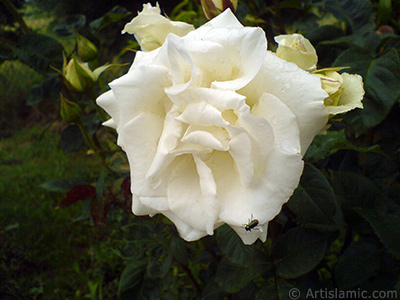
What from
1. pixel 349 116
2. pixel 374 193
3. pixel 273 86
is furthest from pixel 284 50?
pixel 374 193

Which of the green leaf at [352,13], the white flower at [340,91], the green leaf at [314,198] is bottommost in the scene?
the green leaf at [314,198]

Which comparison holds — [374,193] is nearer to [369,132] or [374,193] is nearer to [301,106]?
[369,132]

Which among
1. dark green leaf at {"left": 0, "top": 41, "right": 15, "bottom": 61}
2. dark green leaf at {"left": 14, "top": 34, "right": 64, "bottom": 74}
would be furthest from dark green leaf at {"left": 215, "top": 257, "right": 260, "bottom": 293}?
dark green leaf at {"left": 0, "top": 41, "right": 15, "bottom": 61}

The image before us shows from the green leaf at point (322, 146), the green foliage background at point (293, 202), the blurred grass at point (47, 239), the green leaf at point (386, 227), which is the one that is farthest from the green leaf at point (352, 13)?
the blurred grass at point (47, 239)

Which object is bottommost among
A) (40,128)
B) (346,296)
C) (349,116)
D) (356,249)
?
(40,128)

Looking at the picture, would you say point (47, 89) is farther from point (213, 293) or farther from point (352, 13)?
point (352, 13)

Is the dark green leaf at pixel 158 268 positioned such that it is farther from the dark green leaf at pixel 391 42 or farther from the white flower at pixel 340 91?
the dark green leaf at pixel 391 42

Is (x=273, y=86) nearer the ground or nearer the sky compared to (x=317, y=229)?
nearer the sky
